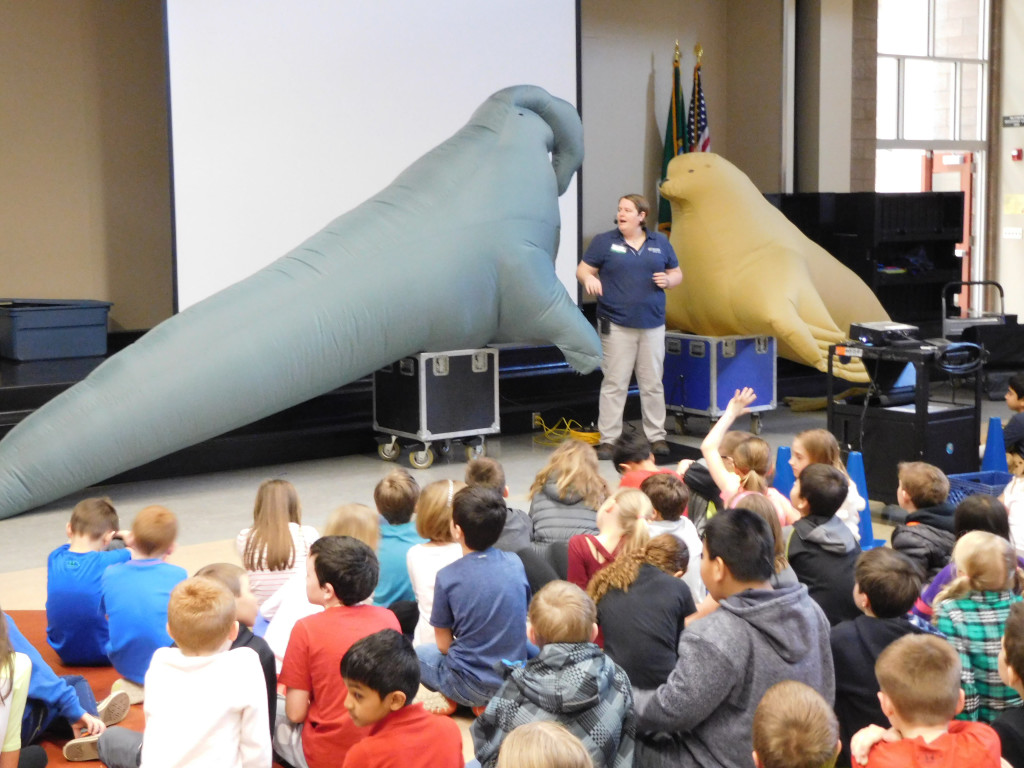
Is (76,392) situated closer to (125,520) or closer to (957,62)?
(125,520)

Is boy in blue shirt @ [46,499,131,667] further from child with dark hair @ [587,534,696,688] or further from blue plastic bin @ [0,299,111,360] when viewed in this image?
blue plastic bin @ [0,299,111,360]

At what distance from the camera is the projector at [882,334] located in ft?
17.6

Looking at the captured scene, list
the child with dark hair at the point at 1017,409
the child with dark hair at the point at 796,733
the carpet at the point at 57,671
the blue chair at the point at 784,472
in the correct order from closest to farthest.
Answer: the child with dark hair at the point at 796,733
the carpet at the point at 57,671
the child with dark hair at the point at 1017,409
the blue chair at the point at 784,472

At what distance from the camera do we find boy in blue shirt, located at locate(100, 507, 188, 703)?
3.12 metres

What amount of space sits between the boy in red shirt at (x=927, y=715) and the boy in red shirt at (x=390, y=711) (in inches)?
29.4

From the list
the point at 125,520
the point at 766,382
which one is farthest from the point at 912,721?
the point at 766,382

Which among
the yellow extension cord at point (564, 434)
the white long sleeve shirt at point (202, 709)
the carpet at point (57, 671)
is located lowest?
the carpet at point (57, 671)

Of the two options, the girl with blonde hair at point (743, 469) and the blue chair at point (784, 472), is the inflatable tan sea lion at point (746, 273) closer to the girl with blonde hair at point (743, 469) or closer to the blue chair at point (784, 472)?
the blue chair at point (784, 472)

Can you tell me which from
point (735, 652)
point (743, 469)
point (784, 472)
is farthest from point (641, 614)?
point (784, 472)

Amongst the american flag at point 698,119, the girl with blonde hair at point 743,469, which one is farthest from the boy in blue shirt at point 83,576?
the american flag at point 698,119

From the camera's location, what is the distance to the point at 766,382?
23.7ft

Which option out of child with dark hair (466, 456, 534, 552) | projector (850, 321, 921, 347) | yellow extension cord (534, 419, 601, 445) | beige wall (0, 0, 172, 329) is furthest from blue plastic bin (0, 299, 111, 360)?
projector (850, 321, 921, 347)

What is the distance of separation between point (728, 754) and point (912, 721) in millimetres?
397

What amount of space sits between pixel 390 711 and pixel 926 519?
2.06m
